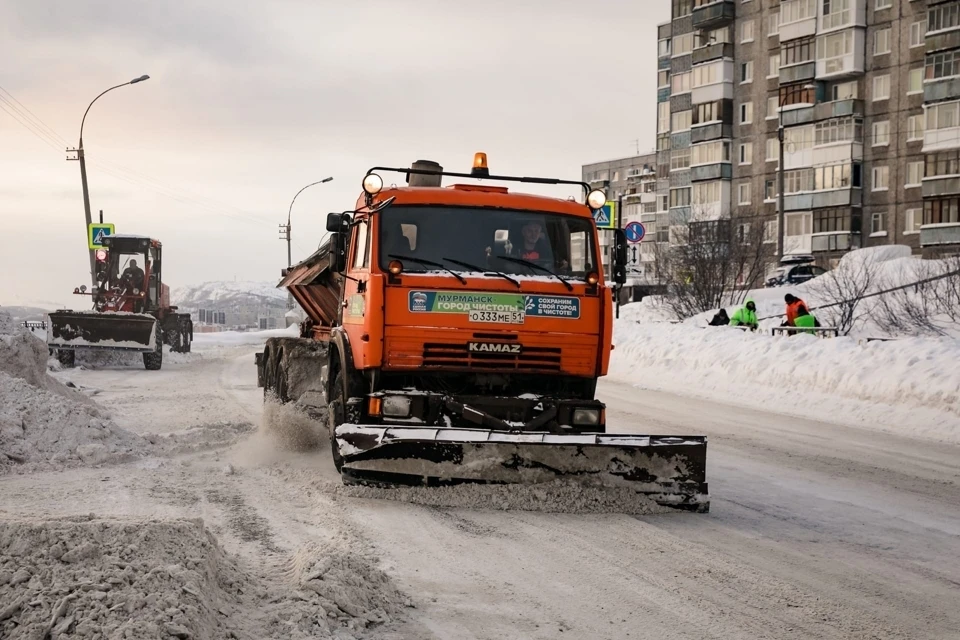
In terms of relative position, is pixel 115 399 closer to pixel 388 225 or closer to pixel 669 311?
pixel 388 225

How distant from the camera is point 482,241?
8.27m

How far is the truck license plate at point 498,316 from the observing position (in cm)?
789

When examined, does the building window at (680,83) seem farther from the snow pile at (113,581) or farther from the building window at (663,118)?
the snow pile at (113,581)

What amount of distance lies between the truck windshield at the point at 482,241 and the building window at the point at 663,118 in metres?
83.0

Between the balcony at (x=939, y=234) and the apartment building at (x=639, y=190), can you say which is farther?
the apartment building at (x=639, y=190)

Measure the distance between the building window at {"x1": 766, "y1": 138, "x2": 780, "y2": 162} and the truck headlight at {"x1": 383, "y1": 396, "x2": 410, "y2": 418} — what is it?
183ft

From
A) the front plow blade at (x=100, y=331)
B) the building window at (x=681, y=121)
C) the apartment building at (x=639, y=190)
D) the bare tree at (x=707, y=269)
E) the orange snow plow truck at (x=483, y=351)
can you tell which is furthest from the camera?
the apartment building at (x=639, y=190)

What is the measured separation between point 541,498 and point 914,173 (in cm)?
5160

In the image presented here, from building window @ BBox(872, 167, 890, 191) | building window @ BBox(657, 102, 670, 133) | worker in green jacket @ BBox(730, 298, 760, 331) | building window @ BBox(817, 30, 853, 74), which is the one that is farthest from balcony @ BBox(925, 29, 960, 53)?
building window @ BBox(657, 102, 670, 133)

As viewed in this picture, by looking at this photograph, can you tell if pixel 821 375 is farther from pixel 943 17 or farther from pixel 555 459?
Result: pixel 943 17

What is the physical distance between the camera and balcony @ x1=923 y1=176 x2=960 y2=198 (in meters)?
48.4

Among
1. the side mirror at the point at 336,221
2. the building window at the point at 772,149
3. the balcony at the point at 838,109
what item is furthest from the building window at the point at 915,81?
the side mirror at the point at 336,221

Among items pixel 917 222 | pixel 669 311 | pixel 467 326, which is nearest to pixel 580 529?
pixel 467 326

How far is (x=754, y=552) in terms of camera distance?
237 inches
